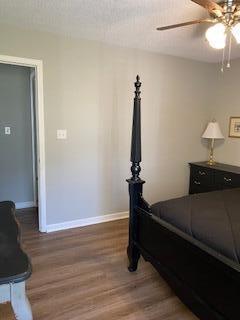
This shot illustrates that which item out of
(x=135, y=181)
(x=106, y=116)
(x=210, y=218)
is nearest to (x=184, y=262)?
(x=210, y=218)

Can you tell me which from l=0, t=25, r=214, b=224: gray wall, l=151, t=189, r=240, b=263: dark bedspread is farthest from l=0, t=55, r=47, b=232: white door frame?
l=151, t=189, r=240, b=263: dark bedspread

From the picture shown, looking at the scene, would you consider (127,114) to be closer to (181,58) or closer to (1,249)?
(181,58)

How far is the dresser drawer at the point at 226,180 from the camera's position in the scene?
3.57m

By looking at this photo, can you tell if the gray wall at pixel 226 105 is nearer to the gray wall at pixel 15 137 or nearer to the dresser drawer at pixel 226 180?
the dresser drawer at pixel 226 180

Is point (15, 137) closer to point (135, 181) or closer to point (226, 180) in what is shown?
point (135, 181)

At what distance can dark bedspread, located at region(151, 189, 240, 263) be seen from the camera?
5.47ft

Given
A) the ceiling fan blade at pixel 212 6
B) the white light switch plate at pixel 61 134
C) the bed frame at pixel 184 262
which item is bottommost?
the bed frame at pixel 184 262

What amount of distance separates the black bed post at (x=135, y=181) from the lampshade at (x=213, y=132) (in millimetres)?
2097

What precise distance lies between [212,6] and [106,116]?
197 cm

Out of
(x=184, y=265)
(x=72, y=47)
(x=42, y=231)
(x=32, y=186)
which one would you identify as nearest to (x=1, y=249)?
(x=184, y=265)

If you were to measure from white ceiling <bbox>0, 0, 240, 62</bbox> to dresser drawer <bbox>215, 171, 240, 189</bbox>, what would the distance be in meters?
1.80

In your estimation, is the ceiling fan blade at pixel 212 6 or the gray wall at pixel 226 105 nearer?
the ceiling fan blade at pixel 212 6

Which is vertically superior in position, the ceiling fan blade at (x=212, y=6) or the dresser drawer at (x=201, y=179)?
the ceiling fan blade at (x=212, y=6)

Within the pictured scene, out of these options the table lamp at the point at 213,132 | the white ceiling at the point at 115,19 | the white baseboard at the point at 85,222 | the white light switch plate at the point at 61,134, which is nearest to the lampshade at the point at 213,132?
the table lamp at the point at 213,132
